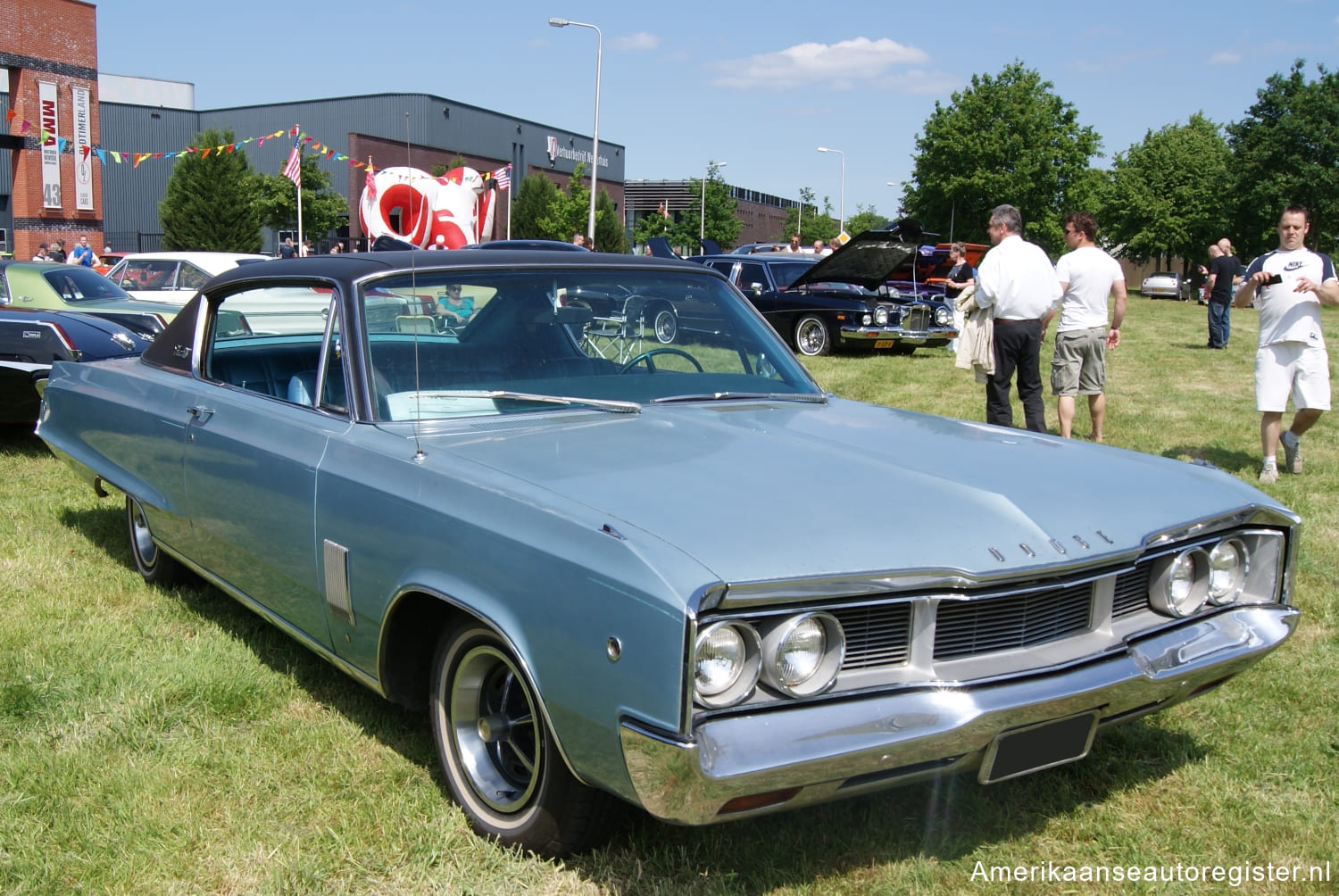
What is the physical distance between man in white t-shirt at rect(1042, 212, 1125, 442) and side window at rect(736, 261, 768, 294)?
8388 mm

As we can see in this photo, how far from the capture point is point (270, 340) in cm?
469

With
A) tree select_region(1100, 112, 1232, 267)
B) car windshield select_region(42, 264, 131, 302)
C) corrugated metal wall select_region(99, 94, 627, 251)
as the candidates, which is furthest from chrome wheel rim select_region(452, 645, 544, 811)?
tree select_region(1100, 112, 1232, 267)

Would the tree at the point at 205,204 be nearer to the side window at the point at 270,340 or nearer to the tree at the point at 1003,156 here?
the side window at the point at 270,340

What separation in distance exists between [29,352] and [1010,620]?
274 inches

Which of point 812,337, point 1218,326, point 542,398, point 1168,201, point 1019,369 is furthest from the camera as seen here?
point 1168,201

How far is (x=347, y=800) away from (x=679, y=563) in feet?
4.66

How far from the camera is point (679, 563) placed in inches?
83.3

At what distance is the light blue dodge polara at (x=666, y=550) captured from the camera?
2164 mm

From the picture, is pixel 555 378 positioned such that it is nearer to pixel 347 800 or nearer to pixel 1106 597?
pixel 347 800

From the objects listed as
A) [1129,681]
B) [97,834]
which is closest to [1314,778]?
[1129,681]

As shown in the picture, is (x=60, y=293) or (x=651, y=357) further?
(x=60, y=293)

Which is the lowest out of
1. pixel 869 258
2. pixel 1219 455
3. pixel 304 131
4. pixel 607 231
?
pixel 1219 455

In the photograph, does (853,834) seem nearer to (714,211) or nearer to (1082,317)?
(1082,317)

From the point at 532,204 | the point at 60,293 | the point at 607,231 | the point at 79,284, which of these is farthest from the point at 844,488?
the point at 532,204
